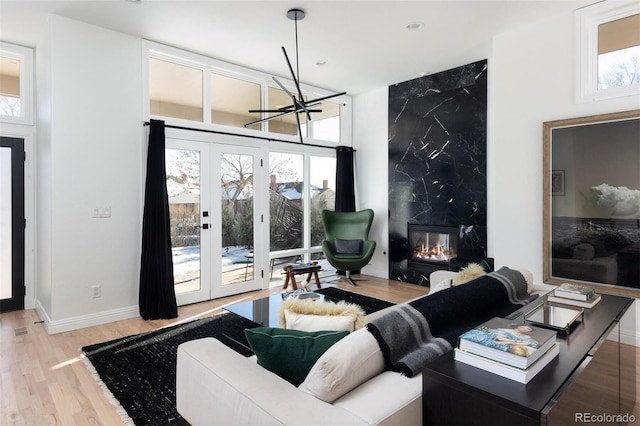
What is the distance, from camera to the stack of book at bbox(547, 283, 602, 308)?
6.48 feet

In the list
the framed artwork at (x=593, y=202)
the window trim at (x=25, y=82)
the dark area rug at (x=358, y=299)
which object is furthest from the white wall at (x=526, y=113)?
the window trim at (x=25, y=82)

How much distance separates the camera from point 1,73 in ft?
13.7

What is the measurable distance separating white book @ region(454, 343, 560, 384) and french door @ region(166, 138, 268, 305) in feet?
12.8

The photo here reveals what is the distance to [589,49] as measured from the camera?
350 centimetres

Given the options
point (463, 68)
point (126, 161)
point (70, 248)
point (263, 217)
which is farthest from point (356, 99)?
point (70, 248)

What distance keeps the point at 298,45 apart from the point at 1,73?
3358 millimetres

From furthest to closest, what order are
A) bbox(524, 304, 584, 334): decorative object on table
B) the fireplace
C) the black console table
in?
the fireplace
bbox(524, 304, 584, 334): decorative object on table
the black console table

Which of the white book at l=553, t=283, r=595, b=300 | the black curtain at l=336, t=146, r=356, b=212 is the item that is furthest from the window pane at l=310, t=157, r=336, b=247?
the white book at l=553, t=283, r=595, b=300

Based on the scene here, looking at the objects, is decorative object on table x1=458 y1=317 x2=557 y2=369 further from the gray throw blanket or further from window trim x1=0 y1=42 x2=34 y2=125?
window trim x1=0 y1=42 x2=34 y2=125

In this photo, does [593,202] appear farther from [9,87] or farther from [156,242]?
[9,87]

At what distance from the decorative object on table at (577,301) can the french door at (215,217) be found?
3810 mm

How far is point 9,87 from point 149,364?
144 inches

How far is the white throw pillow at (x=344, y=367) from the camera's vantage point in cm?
121

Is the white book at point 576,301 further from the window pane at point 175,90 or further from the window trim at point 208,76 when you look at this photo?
the window pane at point 175,90
